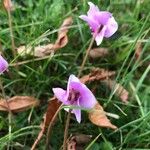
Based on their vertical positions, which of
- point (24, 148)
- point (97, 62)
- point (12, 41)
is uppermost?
point (12, 41)

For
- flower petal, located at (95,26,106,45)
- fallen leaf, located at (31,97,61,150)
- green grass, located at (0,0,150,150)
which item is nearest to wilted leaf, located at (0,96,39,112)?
green grass, located at (0,0,150,150)

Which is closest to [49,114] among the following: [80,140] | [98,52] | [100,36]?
[80,140]

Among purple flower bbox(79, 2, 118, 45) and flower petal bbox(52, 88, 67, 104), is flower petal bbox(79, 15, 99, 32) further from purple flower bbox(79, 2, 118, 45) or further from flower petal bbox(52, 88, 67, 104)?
flower petal bbox(52, 88, 67, 104)

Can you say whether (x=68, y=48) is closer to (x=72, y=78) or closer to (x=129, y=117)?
(x=129, y=117)

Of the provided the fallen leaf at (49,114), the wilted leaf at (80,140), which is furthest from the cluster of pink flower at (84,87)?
the wilted leaf at (80,140)

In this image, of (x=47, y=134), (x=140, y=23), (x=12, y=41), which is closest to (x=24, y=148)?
(x=47, y=134)

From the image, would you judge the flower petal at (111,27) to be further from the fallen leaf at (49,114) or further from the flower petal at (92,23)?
the fallen leaf at (49,114)

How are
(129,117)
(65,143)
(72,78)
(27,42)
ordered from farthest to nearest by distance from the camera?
(27,42)
(129,117)
(65,143)
(72,78)
